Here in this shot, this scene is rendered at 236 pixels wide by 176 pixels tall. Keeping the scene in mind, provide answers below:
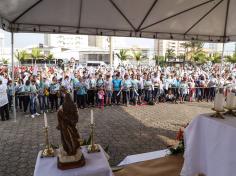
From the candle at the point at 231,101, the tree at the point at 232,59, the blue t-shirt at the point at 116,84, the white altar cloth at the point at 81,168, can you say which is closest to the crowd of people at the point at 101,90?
the blue t-shirt at the point at 116,84

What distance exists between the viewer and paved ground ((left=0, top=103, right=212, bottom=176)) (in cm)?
609

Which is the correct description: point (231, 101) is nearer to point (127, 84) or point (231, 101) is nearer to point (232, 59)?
point (127, 84)

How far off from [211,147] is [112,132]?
5576 millimetres

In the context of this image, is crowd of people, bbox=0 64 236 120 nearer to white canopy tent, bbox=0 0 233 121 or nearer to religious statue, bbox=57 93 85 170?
white canopy tent, bbox=0 0 233 121

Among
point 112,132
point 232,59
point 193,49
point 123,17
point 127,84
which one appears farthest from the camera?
point 193,49

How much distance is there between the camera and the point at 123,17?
7184mm

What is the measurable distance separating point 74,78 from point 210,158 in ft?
33.6

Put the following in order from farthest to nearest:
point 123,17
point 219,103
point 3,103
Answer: point 3,103
point 123,17
point 219,103

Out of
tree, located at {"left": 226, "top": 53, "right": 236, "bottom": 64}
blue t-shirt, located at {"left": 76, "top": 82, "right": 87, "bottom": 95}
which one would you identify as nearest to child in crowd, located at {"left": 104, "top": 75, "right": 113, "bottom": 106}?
blue t-shirt, located at {"left": 76, "top": 82, "right": 87, "bottom": 95}

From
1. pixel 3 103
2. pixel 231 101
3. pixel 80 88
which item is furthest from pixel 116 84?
pixel 231 101

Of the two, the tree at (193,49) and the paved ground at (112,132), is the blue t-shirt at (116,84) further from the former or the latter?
the tree at (193,49)

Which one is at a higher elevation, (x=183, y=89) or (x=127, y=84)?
(x=127, y=84)

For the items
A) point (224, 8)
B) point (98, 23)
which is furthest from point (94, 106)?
point (224, 8)

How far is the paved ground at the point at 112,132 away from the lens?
6090 millimetres
